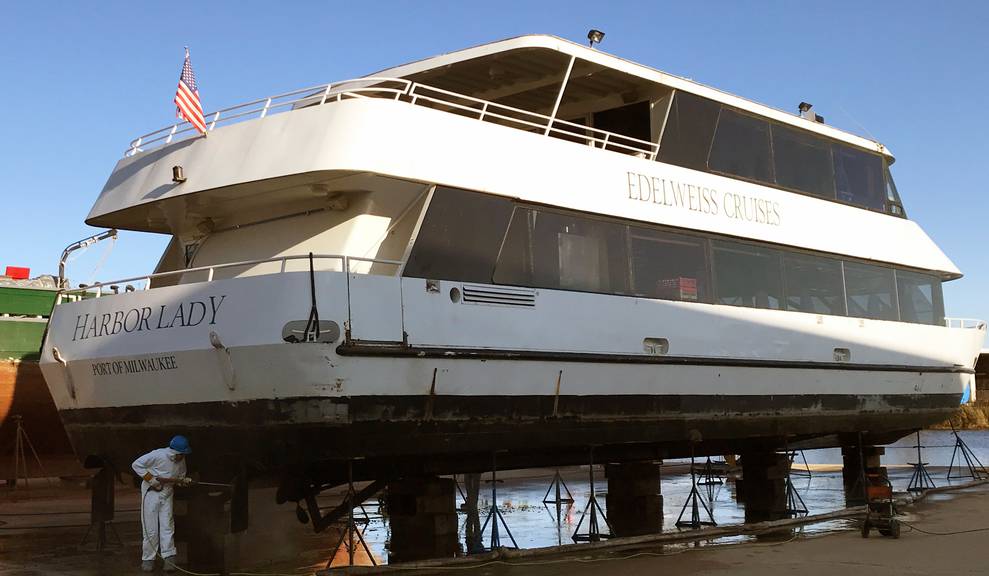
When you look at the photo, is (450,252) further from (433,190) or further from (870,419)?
(870,419)

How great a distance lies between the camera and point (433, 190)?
9352 millimetres

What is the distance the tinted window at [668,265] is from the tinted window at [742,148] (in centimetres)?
135

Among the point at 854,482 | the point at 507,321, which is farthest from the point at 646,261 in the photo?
the point at 854,482

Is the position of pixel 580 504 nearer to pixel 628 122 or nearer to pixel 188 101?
pixel 628 122

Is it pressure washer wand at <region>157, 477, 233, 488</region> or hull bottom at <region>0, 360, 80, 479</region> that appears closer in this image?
pressure washer wand at <region>157, 477, 233, 488</region>

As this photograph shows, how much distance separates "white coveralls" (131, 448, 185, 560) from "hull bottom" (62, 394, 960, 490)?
11.1 inches

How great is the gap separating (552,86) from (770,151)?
10.6ft

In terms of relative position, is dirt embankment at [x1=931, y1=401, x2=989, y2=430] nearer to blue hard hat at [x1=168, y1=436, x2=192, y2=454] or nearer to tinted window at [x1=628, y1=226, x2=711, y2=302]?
tinted window at [x1=628, y1=226, x2=711, y2=302]

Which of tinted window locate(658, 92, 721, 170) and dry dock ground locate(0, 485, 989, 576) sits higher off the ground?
tinted window locate(658, 92, 721, 170)

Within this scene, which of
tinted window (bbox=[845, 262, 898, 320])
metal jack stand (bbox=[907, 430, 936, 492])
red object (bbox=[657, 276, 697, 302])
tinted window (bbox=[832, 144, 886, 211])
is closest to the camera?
red object (bbox=[657, 276, 697, 302])

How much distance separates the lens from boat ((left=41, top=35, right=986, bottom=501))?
870cm

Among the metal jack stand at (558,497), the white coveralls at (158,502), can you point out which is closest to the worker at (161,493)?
the white coveralls at (158,502)

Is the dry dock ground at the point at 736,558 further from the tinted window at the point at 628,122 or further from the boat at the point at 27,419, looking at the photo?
the boat at the point at 27,419

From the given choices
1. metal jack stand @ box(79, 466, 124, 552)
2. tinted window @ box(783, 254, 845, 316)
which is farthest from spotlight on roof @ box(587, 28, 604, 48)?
metal jack stand @ box(79, 466, 124, 552)
